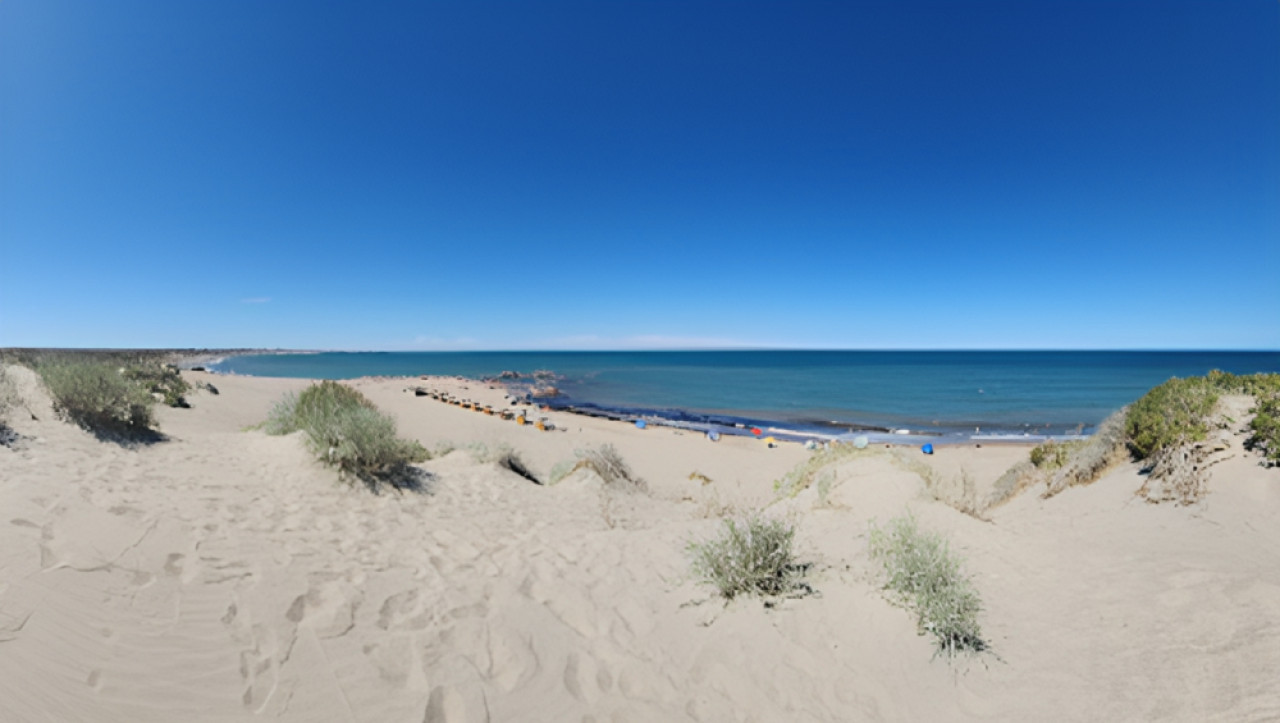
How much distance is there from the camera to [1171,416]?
24.5 ft

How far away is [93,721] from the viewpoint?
8.09ft

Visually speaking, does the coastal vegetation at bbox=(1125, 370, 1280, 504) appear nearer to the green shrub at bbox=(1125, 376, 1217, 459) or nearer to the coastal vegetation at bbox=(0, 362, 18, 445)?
the green shrub at bbox=(1125, 376, 1217, 459)

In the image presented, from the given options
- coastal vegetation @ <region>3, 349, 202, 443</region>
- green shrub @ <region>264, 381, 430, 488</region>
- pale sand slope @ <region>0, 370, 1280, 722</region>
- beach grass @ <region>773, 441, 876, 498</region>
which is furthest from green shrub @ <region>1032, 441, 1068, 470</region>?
coastal vegetation @ <region>3, 349, 202, 443</region>

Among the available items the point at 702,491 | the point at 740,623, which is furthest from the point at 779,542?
the point at 702,491

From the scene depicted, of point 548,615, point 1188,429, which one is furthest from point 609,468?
point 1188,429

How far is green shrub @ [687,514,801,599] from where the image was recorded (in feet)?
15.4

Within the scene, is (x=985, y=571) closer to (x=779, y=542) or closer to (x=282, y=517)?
(x=779, y=542)

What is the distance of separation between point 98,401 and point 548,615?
353 inches

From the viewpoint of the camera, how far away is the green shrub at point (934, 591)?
381 centimetres

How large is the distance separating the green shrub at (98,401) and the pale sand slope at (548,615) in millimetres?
636

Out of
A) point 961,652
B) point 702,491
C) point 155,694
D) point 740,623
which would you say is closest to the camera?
point 155,694

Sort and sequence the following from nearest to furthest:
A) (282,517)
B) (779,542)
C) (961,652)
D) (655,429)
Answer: (961,652) → (779,542) → (282,517) → (655,429)

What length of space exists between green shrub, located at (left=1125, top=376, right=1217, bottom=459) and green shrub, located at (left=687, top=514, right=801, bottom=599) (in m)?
6.64

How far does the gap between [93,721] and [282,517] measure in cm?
394
